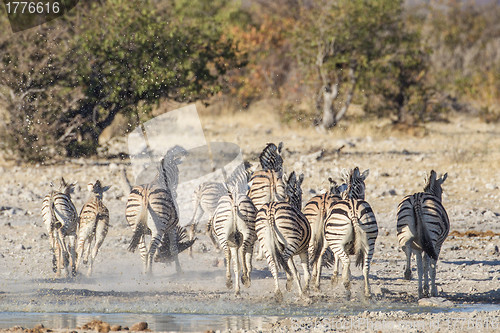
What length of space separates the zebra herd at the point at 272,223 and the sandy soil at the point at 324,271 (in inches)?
11.1

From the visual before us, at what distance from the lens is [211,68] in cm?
2338

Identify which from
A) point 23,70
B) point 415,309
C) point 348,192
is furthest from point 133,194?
point 23,70

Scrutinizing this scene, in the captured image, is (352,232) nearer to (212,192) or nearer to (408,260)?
(408,260)

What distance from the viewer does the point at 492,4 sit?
55719 millimetres

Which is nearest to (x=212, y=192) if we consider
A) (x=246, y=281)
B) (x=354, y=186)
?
(x=354, y=186)

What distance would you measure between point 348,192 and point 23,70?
10.5 m

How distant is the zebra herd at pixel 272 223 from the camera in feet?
25.1

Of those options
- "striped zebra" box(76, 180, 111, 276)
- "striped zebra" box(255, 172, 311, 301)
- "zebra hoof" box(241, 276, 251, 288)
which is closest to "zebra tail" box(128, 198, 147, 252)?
"striped zebra" box(76, 180, 111, 276)

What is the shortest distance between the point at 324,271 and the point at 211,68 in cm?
1399

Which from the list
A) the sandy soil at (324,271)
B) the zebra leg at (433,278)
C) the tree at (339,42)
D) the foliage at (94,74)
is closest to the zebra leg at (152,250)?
the sandy soil at (324,271)

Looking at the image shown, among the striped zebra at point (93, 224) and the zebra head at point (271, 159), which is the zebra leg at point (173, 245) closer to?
the striped zebra at point (93, 224)

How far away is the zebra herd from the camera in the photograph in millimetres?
7645

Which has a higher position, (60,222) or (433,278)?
(60,222)

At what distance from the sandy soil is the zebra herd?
11.1 inches
